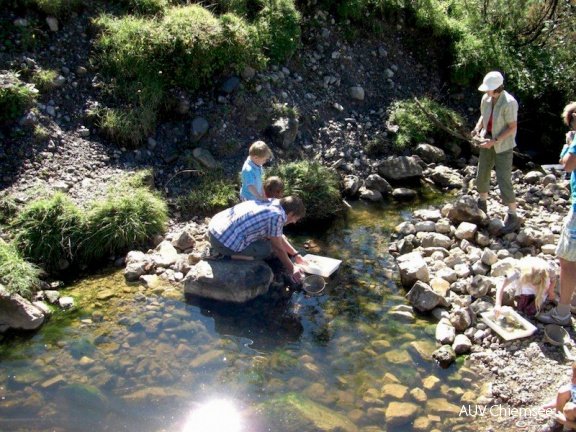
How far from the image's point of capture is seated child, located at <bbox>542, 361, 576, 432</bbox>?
463 centimetres

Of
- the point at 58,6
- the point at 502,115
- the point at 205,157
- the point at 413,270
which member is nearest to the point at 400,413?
the point at 413,270

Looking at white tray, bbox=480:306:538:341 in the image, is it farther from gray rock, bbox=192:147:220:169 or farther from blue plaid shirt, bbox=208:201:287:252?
gray rock, bbox=192:147:220:169

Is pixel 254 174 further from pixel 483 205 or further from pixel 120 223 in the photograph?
pixel 483 205

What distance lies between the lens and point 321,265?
711cm

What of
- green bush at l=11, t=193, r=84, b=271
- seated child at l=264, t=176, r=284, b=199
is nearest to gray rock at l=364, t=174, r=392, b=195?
seated child at l=264, t=176, r=284, b=199

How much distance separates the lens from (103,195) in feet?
26.1

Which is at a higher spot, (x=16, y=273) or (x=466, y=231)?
(x=466, y=231)

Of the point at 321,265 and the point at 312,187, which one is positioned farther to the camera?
the point at 312,187

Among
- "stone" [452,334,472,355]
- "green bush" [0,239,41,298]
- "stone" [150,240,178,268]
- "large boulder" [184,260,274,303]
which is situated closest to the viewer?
"stone" [452,334,472,355]

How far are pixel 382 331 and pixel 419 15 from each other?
8567 millimetres

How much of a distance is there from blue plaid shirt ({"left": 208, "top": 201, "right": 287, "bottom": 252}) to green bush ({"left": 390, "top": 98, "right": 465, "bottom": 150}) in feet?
15.2

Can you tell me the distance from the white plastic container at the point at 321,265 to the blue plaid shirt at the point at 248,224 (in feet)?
2.48

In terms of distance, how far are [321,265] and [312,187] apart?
198 cm

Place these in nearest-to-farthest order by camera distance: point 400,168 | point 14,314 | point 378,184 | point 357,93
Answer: point 14,314 → point 378,184 → point 400,168 → point 357,93
